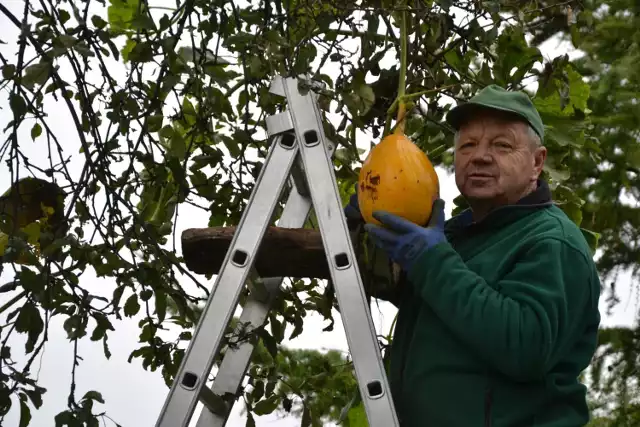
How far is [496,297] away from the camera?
1.88 metres

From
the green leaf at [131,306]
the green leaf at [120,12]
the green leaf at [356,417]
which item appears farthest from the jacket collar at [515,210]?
the green leaf at [120,12]

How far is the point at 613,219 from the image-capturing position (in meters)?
5.87

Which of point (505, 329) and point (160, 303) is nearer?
point (505, 329)

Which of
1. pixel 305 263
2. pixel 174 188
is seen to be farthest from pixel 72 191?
pixel 305 263

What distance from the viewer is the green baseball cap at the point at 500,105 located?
212 centimetres

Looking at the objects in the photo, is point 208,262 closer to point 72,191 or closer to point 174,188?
point 72,191

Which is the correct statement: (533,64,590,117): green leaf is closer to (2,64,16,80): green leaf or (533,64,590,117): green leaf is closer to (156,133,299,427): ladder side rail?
(156,133,299,427): ladder side rail

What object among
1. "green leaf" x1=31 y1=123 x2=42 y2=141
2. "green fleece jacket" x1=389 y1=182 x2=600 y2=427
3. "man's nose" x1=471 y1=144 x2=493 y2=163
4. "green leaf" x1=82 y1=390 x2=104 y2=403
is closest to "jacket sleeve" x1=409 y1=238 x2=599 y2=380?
"green fleece jacket" x1=389 y1=182 x2=600 y2=427

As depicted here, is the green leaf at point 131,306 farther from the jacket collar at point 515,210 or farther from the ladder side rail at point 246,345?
the jacket collar at point 515,210

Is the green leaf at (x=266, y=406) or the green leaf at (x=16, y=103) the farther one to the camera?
the green leaf at (x=266, y=406)

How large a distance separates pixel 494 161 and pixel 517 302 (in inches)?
15.1

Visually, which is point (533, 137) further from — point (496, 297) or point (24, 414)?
point (24, 414)

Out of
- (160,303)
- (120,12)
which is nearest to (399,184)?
(160,303)

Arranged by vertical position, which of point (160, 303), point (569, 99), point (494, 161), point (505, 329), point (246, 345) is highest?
point (569, 99)
